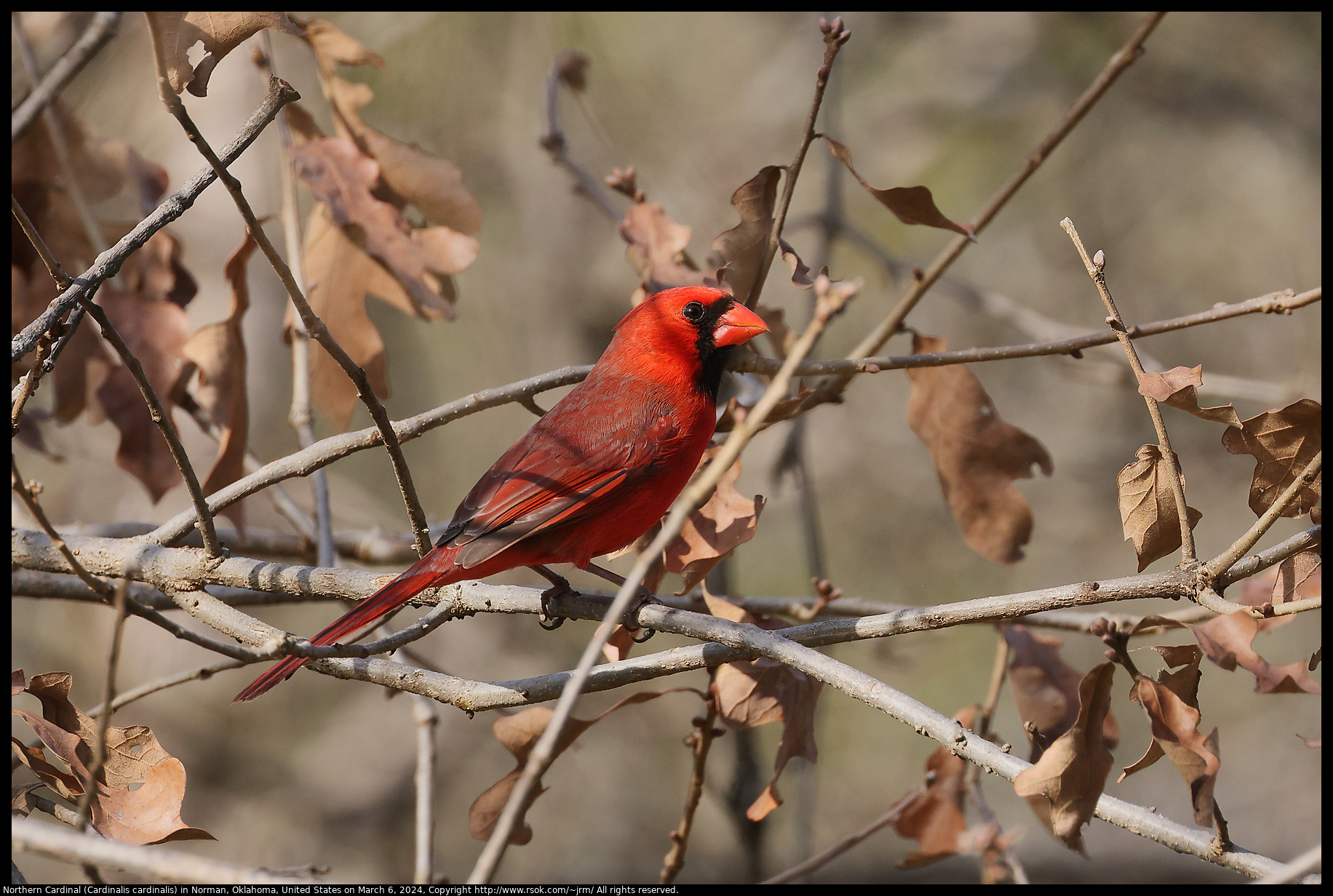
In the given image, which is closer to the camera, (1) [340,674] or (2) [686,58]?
(1) [340,674]

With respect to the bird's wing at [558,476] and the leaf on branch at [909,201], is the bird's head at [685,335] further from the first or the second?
the leaf on branch at [909,201]

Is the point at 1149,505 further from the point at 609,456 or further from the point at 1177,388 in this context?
the point at 609,456

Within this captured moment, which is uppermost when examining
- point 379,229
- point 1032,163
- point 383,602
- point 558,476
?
point 379,229

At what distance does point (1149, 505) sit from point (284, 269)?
1620 millimetres

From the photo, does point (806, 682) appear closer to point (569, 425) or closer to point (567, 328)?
point (569, 425)

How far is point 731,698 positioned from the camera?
2.36 metres

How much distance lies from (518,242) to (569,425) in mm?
4321

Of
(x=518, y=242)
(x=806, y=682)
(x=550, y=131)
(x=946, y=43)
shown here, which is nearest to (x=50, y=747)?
(x=806, y=682)

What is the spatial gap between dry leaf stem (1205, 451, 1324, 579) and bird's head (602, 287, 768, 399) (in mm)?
1369

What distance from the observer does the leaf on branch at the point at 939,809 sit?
2680 millimetres

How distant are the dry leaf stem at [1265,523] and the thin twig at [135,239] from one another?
6.03 feet

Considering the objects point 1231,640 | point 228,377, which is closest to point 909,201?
point 1231,640

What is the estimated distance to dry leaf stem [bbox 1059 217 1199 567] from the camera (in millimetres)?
1753

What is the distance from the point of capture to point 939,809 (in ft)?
8.93
